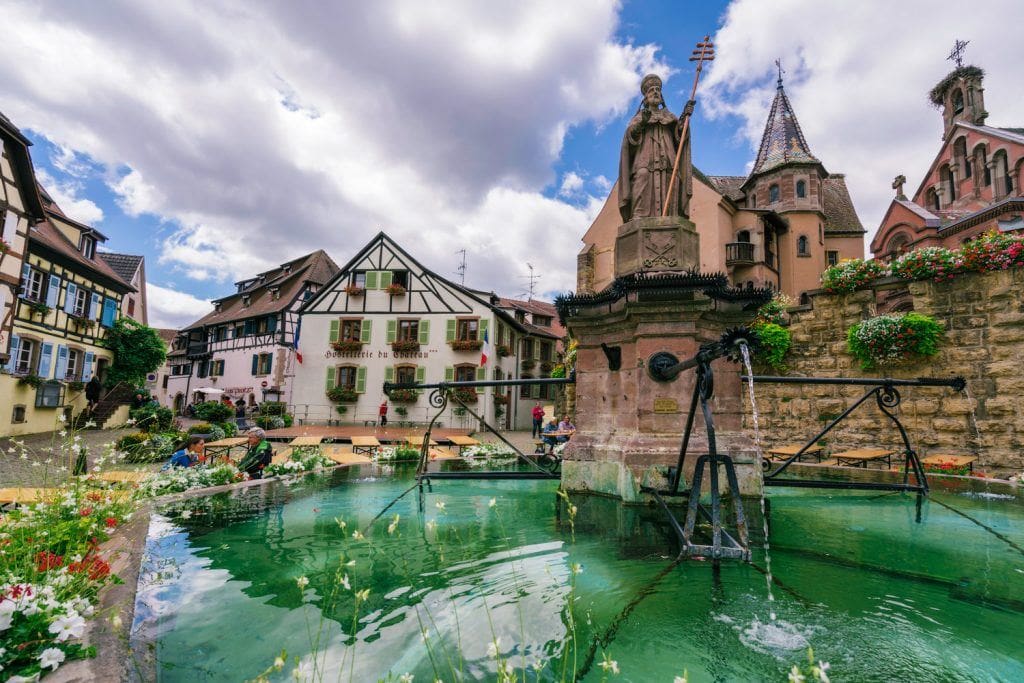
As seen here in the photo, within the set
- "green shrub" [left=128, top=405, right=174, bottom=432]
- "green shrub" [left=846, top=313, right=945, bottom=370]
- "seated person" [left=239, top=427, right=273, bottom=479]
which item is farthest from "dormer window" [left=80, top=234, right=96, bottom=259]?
"green shrub" [left=846, top=313, right=945, bottom=370]

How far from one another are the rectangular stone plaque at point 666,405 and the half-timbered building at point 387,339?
22.7 m

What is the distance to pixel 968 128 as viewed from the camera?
103 ft

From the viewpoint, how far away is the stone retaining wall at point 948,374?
8.52 metres

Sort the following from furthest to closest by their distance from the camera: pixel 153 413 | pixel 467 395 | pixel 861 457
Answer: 1. pixel 467 395
2. pixel 153 413
3. pixel 861 457

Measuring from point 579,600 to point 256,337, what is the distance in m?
37.7

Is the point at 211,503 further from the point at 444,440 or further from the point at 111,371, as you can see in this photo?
the point at 111,371

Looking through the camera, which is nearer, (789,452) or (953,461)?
(953,461)

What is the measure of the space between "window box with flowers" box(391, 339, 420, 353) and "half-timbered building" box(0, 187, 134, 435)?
13.1 meters

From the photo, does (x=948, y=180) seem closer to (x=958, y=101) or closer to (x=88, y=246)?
(x=958, y=101)

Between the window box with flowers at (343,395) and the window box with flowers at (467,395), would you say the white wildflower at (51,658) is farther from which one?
the window box with flowers at (343,395)

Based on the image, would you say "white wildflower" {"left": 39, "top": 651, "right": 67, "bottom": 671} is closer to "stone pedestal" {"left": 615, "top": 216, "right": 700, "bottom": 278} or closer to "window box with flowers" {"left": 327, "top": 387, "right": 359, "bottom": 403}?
"stone pedestal" {"left": 615, "top": 216, "right": 700, "bottom": 278}

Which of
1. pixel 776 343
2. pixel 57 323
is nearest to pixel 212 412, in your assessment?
pixel 57 323

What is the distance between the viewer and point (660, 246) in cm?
546

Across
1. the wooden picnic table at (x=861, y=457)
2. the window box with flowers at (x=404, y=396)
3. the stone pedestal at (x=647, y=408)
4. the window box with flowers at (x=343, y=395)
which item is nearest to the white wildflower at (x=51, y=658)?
the stone pedestal at (x=647, y=408)
